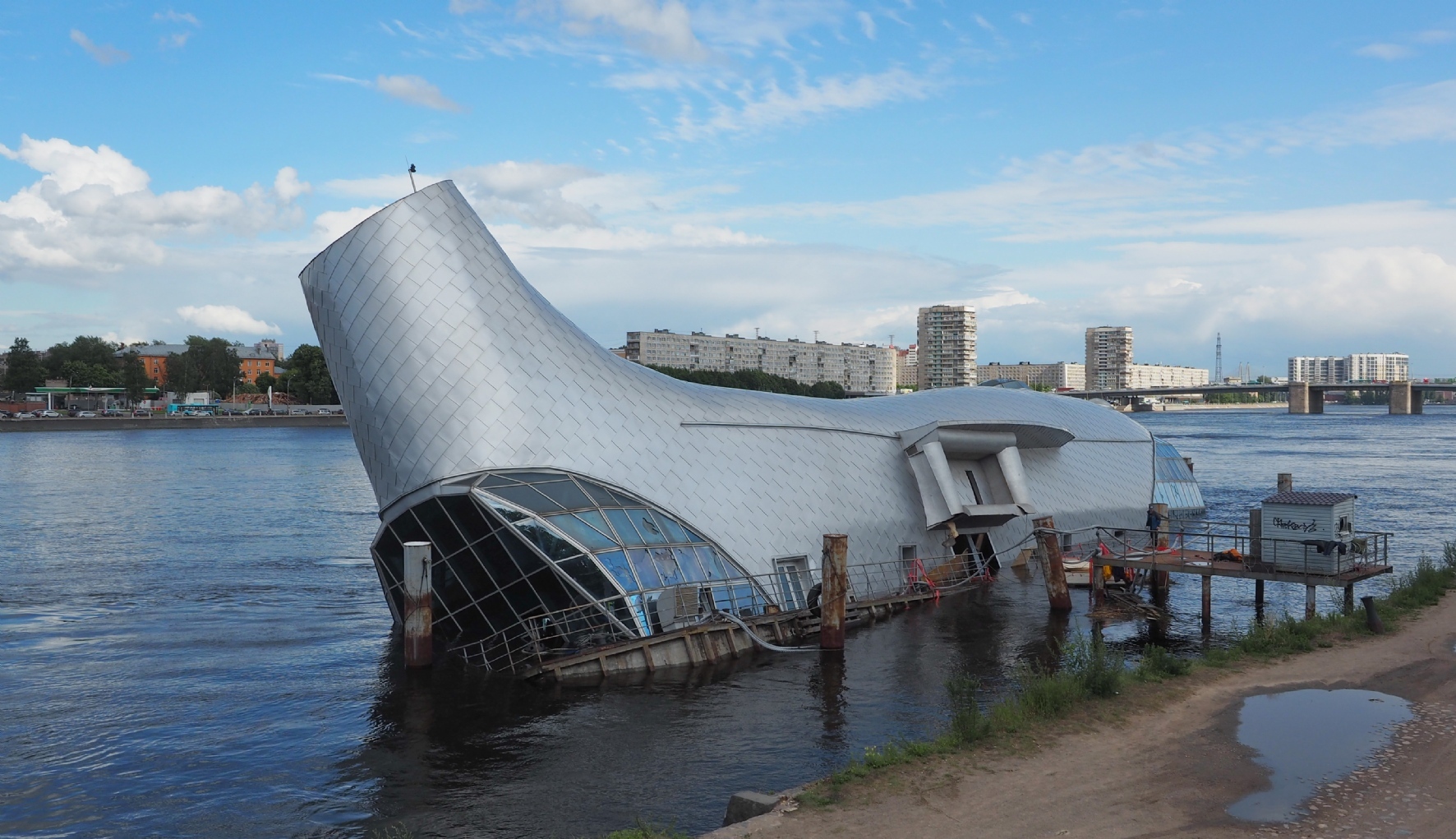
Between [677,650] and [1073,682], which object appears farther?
[677,650]

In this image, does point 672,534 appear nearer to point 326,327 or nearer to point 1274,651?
point 326,327

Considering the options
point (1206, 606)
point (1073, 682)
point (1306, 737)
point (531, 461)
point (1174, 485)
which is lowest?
point (1206, 606)

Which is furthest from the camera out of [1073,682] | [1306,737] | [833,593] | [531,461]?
[833,593]

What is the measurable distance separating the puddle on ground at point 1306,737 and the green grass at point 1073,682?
2.37m

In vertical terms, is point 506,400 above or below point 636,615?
above

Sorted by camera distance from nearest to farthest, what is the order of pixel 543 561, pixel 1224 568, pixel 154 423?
pixel 543 561 → pixel 1224 568 → pixel 154 423

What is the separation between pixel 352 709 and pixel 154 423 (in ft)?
591

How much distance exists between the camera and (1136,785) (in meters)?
16.9

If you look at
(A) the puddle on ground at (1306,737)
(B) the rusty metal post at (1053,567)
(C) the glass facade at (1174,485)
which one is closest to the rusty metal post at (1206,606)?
(B) the rusty metal post at (1053,567)

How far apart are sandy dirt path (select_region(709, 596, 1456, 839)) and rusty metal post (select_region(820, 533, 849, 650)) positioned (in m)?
10.1

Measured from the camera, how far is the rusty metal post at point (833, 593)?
1185 inches

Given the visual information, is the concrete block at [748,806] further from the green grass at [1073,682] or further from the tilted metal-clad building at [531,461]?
the tilted metal-clad building at [531,461]

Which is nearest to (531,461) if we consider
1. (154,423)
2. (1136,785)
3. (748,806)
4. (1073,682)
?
(1073,682)

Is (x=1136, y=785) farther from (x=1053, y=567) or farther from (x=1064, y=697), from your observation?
(x=1053, y=567)
